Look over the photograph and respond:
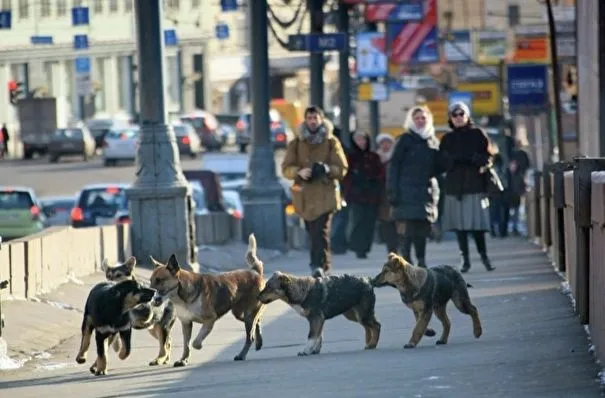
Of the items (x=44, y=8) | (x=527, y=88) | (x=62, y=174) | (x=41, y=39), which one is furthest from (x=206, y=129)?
(x=527, y=88)

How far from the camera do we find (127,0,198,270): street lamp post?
2114cm

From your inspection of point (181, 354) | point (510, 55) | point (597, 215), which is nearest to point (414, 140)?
point (181, 354)

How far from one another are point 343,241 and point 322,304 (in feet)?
52.0

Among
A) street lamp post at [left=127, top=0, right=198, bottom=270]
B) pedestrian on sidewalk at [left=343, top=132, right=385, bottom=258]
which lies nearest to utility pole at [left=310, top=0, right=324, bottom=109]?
pedestrian on sidewalk at [left=343, top=132, right=385, bottom=258]

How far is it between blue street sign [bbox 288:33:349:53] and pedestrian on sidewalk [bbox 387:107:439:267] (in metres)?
14.7

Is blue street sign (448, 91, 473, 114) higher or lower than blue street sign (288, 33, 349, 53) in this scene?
lower

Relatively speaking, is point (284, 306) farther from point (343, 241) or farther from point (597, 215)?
point (343, 241)

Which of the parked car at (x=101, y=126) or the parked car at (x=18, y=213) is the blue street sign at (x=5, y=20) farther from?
the parked car at (x=101, y=126)

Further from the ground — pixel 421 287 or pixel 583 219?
pixel 583 219

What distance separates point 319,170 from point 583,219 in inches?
321

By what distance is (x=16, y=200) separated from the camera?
36.4 meters

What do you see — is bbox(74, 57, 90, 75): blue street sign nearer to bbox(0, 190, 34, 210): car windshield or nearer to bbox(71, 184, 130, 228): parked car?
bbox(71, 184, 130, 228): parked car

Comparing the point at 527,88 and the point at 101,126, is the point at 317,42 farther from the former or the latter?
the point at 101,126

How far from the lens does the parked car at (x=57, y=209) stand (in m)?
40.6
